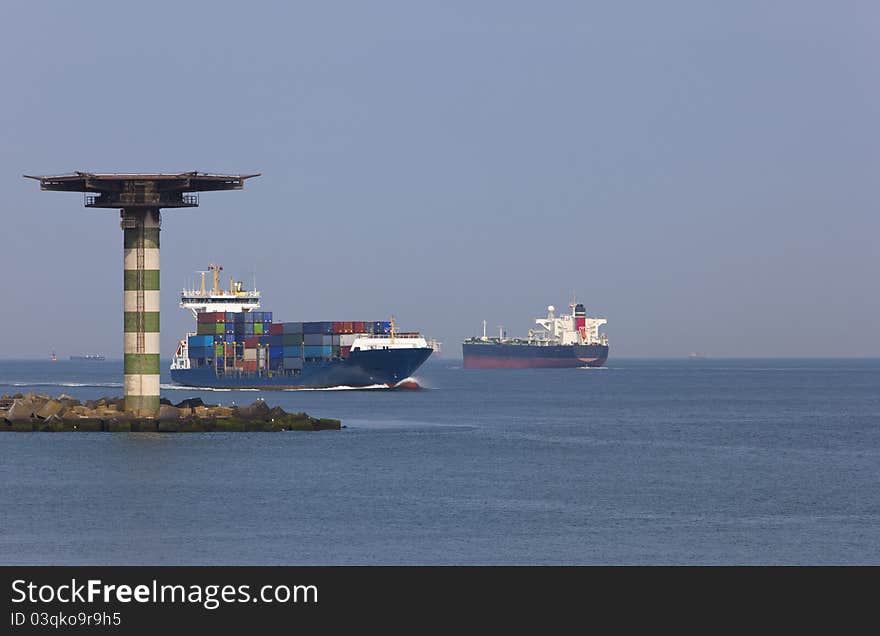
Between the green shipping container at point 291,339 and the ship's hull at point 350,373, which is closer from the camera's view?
the ship's hull at point 350,373

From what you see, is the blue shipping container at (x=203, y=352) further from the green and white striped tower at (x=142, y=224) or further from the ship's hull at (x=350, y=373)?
the green and white striped tower at (x=142, y=224)

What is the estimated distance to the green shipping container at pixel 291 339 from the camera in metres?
146

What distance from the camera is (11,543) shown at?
4162 centimetres

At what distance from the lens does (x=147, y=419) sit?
8219cm

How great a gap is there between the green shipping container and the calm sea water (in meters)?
48.0

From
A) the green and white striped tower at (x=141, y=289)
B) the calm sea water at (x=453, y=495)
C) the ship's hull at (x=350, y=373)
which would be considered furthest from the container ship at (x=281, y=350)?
the green and white striped tower at (x=141, y=289)

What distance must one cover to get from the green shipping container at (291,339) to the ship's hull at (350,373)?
2270 millimetres

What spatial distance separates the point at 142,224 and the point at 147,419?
1121cm

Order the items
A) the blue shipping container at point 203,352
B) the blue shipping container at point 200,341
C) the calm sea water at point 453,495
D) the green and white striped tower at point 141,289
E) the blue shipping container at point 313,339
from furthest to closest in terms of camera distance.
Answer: the blue shipping container at point 200,341 → the blue shipping container at point 203,352 → the blue shipping container at point 313,339 → the green and white striped tower at point 141,289 → the calm sea water at point 453,495

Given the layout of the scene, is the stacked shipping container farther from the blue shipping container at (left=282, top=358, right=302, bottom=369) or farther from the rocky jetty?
the rocky jetty

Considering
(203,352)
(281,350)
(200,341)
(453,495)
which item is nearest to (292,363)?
(281,350)

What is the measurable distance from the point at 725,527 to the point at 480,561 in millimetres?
10824
